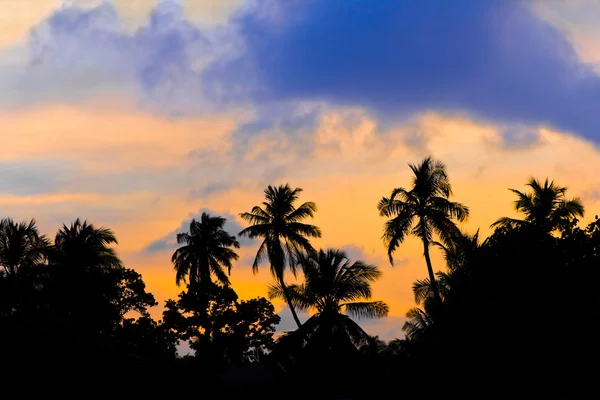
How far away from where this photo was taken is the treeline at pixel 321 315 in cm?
2647

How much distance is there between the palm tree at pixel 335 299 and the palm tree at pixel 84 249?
15851 mm

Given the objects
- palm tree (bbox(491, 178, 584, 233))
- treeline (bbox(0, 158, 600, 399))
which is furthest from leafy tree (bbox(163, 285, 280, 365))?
palm tree (bbox(491, 178, 584, 233))

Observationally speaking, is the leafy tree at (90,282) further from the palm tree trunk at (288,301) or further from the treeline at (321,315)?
the palm tree trunk at (288,301)

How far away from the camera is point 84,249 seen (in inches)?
2199

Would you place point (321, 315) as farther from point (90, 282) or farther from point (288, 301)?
point (90, 282)

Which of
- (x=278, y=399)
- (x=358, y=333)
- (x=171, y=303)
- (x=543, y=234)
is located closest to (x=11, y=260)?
(x=171, y=303)

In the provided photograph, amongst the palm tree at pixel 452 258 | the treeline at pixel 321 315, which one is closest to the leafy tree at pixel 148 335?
the treeline at pixel 321 315

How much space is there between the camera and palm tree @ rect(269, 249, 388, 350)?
49.6 meters

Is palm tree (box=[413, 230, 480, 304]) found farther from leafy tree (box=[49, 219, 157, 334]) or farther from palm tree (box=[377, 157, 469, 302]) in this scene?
leafy tree (box=[49, 219, 157, 334])

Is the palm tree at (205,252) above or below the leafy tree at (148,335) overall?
above

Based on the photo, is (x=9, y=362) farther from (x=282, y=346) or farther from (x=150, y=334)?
(x=150, y=334)

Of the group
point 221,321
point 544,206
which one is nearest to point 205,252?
point 221,321

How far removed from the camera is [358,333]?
49.8 meters

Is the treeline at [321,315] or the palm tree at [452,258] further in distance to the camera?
the palm tree at [452,258]
